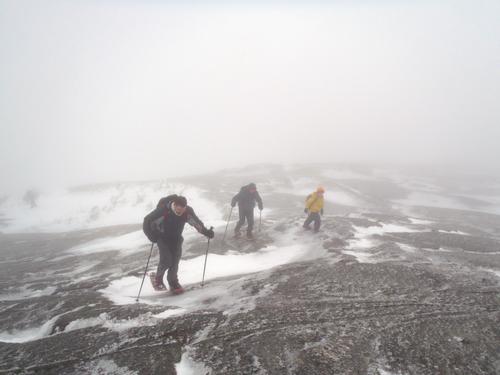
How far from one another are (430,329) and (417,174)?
2512 inches

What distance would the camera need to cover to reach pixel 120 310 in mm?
5922

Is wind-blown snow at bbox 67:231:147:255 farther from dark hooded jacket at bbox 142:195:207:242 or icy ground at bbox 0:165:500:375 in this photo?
dark hooded jacket at bbox 142:195:207:242

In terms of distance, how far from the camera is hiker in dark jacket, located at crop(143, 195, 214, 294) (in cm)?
725

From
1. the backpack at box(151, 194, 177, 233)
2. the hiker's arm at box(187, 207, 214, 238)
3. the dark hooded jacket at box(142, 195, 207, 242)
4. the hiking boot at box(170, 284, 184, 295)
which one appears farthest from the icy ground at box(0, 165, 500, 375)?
the backpack at box(151, 194, 177, 233)

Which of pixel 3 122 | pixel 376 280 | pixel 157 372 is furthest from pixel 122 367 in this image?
pixel 3 122

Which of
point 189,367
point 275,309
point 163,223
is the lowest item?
point 275,309

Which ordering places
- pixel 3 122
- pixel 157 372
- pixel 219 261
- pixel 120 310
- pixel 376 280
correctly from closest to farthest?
pixel 157 372, pixel 120 310, pixel 376 280, pixel 219 261, pixel 3 122

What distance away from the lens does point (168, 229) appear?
7.38 meters

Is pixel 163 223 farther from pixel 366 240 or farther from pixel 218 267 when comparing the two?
pixel 366 240

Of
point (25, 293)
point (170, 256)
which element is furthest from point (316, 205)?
point (25, 293)

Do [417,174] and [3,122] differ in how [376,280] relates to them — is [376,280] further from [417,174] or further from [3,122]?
[3,122]

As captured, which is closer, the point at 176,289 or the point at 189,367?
the point at 189,367

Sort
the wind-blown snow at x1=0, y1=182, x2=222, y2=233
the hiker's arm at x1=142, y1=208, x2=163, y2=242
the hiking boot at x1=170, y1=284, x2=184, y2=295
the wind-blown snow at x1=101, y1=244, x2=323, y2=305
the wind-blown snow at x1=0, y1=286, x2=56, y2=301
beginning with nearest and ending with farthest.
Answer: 1. the hiker's arm at x1=142, y1=208, x2=163, y2=242
2. the hiking boot at x1=170, y1=284, x2=184, y2=295
3. the wind-blown snow at x1=101, y1=244, x2=323, y2=305
4. the wind-blown snow at x1=0, y1=286, x2=56, y2=301
5. the wind-blown snow at x1=0, y1=182, x2=222, y2=233

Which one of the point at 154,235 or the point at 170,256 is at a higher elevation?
the point at 154,235
